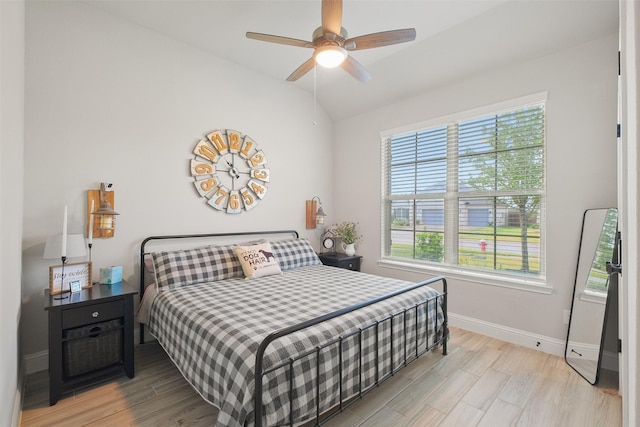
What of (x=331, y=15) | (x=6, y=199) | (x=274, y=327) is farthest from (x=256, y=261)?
(x=331, y=15)

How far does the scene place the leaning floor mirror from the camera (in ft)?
7.52

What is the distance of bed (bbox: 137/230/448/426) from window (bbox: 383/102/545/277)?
1.05 meters

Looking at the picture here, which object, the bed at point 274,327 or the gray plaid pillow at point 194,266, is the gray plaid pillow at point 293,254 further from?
the gray plaid pillow at point 194,266

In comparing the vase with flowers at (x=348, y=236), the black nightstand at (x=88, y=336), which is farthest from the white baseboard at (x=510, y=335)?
the black nightstand at (x=88, y=336)

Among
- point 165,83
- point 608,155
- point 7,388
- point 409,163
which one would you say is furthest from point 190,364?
point 608,155

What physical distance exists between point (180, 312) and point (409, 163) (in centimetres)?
307

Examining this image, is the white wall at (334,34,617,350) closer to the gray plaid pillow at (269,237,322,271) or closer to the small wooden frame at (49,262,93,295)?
the gray plaid pillow at (269,237,322,271)

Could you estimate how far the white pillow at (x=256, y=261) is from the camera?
9.82 ft

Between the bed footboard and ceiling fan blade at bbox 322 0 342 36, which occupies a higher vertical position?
ceiling fan blade at bbox 322 0 342 36

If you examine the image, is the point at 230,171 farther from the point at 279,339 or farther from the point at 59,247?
the point at 279,339

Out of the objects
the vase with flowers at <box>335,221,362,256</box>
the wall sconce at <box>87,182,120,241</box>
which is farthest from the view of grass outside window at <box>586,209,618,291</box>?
the wall sconce at <box>87,182,120,241</box>

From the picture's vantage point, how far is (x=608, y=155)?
243cm

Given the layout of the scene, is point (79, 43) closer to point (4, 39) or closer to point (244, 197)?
point (4, 39)

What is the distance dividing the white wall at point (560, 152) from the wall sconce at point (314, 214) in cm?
185
